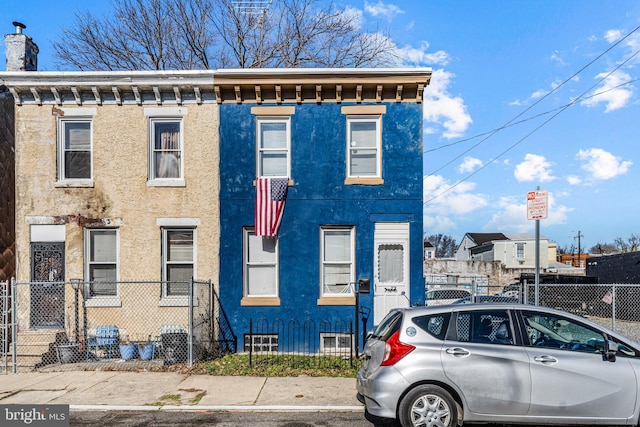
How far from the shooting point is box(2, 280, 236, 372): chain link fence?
36.3 feet

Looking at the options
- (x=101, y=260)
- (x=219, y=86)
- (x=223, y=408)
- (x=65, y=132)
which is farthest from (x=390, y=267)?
(x=65, y=132)

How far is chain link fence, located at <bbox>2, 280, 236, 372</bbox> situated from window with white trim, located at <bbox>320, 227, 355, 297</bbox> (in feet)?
9.07

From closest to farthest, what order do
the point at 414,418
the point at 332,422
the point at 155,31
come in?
the point at 414,418 < the point at 332,422 < the point at 155,31

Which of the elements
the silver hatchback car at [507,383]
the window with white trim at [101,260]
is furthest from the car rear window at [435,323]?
the window with white trim at [101,260]

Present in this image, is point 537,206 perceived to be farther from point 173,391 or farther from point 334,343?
point 173,391

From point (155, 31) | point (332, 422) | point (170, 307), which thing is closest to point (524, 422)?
point (332, 422)

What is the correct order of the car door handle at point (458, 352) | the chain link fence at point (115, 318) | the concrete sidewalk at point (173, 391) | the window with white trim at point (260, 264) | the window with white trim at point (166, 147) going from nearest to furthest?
the car door handle at point (458, 352) < the concrete sidewalk at point (173, 391) < the chain link fence at point (115, 318) < the window with white trim at point (260, 264) < the window with white trim at point (166, 147)

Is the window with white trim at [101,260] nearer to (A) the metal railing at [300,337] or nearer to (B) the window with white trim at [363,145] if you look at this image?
(A) the metal railing at [300,337]

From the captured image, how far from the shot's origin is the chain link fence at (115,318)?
36.3 ft

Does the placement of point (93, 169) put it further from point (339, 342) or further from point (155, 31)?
point (155, 31)

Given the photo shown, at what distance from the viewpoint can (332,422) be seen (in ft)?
22.2

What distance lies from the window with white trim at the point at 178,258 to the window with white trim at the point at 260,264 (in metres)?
1.39

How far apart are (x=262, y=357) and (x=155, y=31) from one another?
1771 cm

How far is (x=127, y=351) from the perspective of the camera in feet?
35.0
